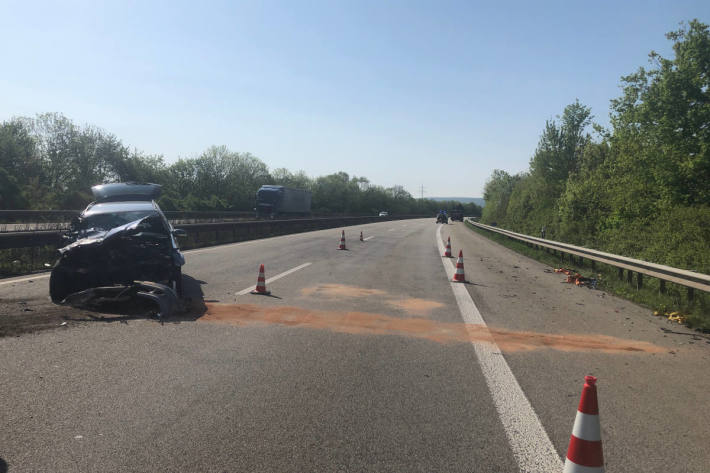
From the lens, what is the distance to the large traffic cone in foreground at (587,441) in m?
2.67

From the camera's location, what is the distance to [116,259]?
7441 millimetres

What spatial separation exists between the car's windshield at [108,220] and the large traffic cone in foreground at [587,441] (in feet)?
25.4

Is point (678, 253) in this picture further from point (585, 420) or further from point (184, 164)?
point (184, 164)

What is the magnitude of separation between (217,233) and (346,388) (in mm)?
19671

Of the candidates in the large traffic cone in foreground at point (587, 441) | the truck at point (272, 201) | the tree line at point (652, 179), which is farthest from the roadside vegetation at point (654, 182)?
the truck at point (272, 201)

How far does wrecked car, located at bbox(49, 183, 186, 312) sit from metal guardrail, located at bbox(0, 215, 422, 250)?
1.04m

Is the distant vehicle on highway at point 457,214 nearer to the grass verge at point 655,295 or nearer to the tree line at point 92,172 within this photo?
the tree line at point 92,172

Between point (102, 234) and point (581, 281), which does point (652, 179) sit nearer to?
point (581, 281)

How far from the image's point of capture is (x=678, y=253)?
12.2 m

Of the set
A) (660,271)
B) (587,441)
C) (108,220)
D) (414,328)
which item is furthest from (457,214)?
(587,441)

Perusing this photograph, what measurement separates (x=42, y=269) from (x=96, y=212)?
15.9 feet

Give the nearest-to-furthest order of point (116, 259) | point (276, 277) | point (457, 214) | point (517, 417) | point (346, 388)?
point (517, 417) < point (346, 388) < point (116, 259) < point (276, 277) < point (457, 214)

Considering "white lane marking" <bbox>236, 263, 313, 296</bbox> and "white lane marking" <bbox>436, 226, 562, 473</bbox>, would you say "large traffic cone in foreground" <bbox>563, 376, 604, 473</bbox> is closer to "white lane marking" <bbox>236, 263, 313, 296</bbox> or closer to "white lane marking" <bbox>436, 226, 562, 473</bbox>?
"white lane marking" <bbox>436, 226, 562, 473</bbox>

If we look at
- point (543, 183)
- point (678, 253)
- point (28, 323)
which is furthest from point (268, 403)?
point (543, 183)
